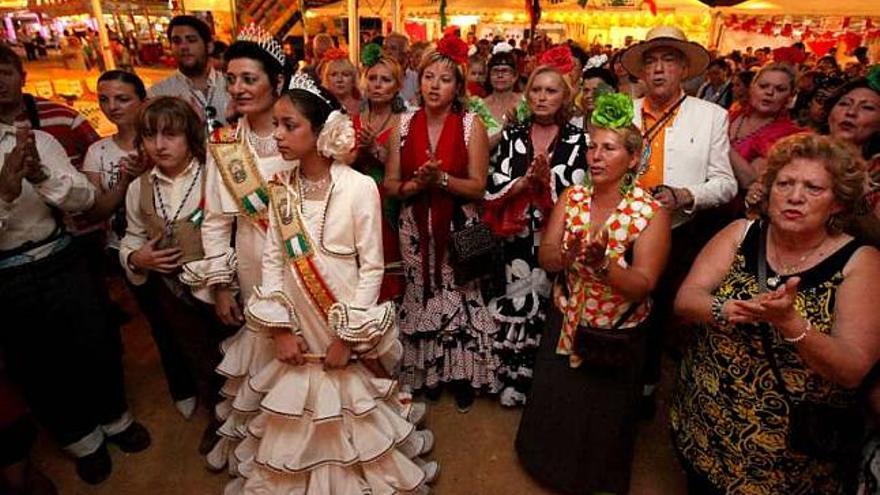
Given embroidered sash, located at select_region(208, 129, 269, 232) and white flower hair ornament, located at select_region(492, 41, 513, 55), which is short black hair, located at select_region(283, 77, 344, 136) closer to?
embroidered sash, located at select_region(208, 129, 269, 232)

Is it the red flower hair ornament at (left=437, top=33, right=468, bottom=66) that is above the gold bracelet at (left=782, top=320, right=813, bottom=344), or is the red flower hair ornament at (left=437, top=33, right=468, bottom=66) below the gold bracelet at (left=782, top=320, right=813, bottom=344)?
above

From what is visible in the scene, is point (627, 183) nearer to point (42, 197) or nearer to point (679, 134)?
point (679, 134)

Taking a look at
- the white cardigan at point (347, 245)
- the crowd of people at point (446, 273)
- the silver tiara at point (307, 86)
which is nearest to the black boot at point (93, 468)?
the crowd of people at point (446, 273)

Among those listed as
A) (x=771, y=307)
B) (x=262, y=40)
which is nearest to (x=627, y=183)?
(x=771, y=307)

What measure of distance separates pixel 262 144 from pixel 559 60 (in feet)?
6.33

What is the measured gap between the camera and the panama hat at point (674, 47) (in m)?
2.80

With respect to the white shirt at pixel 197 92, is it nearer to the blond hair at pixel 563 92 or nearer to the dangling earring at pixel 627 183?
the blond hair at pixel 563 92

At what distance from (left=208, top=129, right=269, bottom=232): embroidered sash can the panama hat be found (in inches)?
88.2

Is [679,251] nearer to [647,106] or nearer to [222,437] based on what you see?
[647,106]

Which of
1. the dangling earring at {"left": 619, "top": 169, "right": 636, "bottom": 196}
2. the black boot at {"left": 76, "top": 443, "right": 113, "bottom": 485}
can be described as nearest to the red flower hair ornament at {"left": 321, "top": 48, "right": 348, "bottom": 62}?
the dangling earring at {"left": 619, "top": 169, "right": 636, "bottom": 196}

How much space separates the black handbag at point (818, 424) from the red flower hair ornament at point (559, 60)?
70.0 inches

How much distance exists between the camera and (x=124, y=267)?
2703mm

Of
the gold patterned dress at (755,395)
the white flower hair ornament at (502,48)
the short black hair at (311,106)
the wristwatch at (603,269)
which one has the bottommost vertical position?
the gold patterned dress at (755,395)

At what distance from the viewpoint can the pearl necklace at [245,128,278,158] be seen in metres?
2.46
